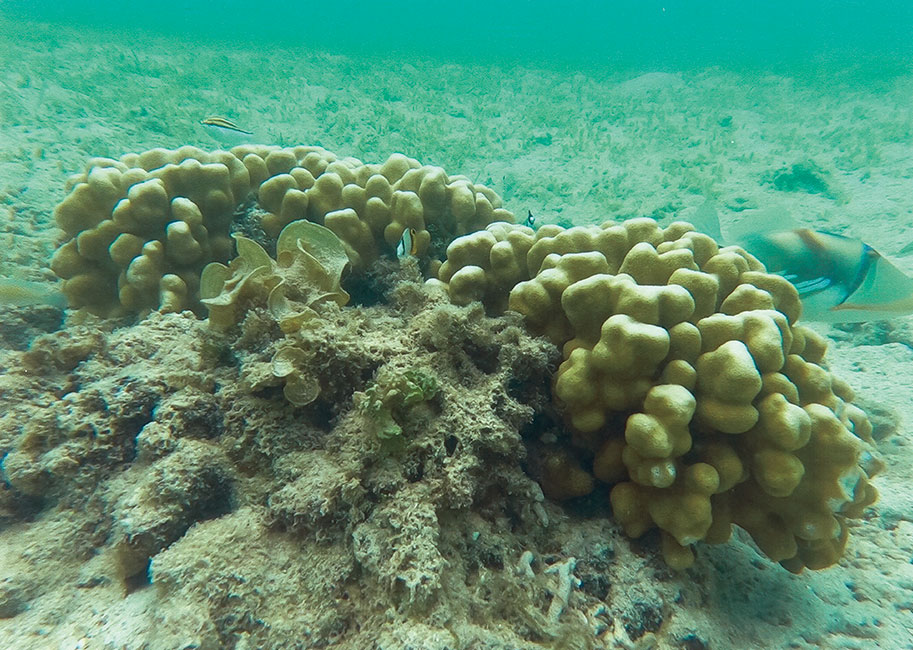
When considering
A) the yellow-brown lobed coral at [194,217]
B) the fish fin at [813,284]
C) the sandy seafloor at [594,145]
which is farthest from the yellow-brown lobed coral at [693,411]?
the yellow-brown lobed coral at [194,217]

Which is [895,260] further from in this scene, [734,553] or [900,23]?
[900,23]

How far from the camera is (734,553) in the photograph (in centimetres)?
222

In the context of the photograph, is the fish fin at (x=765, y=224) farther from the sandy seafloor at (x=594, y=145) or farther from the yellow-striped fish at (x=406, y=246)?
the yellow-striped fish at (x=406, y=246)

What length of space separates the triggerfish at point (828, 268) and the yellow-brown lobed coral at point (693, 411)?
0.96 m

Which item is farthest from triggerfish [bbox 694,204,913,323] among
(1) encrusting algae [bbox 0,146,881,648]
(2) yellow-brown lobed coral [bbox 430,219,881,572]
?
(2) yellow-brown lobed coral [bbox 430,219,881,572]

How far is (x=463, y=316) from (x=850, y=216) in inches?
344

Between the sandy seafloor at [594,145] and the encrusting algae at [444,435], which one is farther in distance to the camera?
the sandy seafloor at [594,145]

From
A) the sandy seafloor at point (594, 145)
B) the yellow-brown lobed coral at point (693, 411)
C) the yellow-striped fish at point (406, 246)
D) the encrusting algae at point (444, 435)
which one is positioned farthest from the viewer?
the yellow-striped fish at point (406, 246)

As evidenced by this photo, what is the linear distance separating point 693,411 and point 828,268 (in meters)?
2.07

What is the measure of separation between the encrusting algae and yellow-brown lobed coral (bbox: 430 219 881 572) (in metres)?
0.01

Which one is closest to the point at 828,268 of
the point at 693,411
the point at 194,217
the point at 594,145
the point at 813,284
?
the point at 813,284

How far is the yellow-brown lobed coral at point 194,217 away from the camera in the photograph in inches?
125

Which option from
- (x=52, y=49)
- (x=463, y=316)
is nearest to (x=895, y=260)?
(x=463, y=316)

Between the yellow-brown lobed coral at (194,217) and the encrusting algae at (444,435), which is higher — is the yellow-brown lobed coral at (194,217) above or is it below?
above
